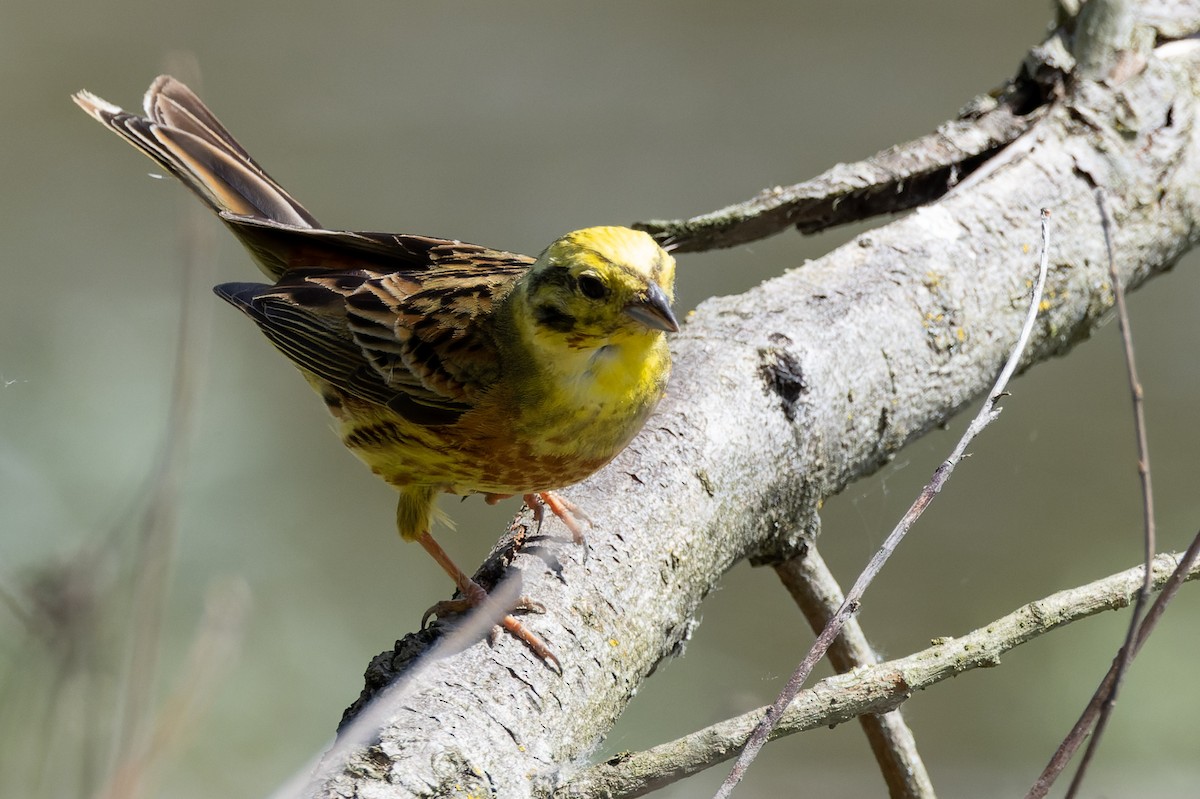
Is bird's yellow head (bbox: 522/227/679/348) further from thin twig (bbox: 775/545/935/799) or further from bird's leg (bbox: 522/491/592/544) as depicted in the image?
thin twig (bbox: 775/545/935/799)

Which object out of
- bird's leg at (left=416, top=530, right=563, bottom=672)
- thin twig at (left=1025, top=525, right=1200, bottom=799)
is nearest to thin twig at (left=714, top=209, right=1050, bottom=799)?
thin twig at (left=1025, top=525, right=1200, bottom=799)

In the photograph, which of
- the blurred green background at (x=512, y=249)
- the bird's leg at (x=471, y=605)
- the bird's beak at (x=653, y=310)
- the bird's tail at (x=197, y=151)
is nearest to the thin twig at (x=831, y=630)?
the bird's leg at (x=471, y=605)

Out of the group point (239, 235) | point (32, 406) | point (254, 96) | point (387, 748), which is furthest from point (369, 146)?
point (387, 748)

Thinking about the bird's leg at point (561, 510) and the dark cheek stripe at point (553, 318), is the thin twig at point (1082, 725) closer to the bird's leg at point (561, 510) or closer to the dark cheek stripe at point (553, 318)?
the bird's leg at point (561, 510)

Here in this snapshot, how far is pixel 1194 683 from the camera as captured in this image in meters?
5.95

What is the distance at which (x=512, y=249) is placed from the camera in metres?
7.52

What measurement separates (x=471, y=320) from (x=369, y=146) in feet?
17.6

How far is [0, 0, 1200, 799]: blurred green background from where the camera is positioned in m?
6.00

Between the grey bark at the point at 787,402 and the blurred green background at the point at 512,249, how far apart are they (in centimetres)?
141

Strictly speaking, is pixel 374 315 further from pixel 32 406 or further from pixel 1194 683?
pixel 1194 683

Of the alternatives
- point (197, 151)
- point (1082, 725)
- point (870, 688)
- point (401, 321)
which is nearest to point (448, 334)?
point (401, 321)

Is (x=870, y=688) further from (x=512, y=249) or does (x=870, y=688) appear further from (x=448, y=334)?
(x=512, y=249)

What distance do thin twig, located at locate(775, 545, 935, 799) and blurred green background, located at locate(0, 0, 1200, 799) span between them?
1.45 m

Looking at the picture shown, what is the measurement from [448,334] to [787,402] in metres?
0.93
